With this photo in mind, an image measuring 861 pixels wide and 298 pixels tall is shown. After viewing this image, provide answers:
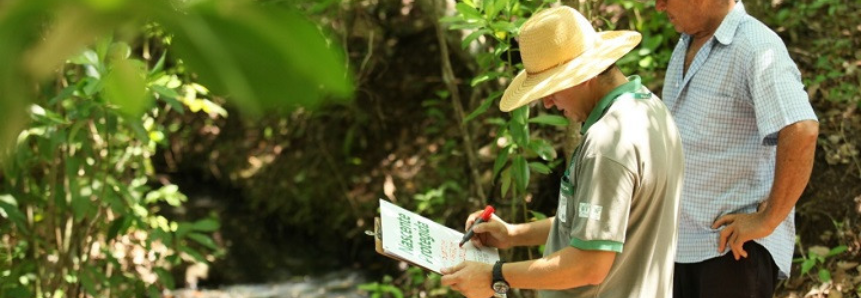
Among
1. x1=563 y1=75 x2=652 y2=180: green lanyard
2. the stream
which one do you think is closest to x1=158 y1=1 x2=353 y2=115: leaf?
x1=563 y1=75 x2=652 y2=180: green lanyard

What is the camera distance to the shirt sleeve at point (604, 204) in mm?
2033

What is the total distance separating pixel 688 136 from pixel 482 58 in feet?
3.68

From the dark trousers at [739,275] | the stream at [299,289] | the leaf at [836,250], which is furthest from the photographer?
the stream at [299,289]

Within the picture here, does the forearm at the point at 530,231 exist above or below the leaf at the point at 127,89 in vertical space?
below

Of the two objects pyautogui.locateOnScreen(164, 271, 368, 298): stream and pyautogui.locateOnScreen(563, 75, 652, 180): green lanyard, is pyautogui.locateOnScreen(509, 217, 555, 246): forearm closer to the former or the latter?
pyautogui.locateOnScreen(563, 75, 652, 180): green lanyard

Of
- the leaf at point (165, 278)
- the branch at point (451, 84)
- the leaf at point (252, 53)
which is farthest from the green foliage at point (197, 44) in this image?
the leaf at point (165, 278)

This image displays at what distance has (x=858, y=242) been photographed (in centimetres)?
440

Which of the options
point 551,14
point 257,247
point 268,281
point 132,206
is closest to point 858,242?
Result: point 551,14

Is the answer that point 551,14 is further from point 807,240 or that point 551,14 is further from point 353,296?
point 353,296

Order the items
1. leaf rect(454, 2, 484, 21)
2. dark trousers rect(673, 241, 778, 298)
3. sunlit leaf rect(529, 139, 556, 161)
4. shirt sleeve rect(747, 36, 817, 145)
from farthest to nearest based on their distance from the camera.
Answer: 1. sunlit leaf rect(529, 139, 556, 161)
2. leaf rect(454, 2, 484, 21)
3. dark trousers rect(673, 241, 778, 298)
4. shirt sleeve rect(747, 36, 817, 145)

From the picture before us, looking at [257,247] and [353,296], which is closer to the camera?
[353,296]

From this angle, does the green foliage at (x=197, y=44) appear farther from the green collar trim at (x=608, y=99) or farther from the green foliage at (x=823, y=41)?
the green foliage at (x=823, y=41)

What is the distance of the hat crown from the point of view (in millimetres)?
2236

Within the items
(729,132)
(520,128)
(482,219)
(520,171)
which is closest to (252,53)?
(482,219)
